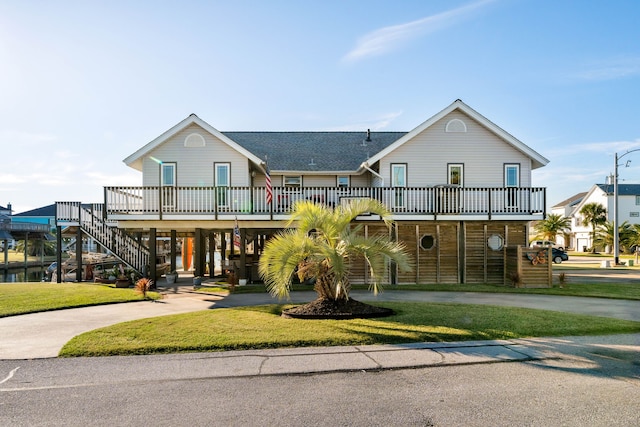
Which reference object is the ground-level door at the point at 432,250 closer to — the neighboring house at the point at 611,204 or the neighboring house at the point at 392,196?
the neighboring house at the point at 392,196

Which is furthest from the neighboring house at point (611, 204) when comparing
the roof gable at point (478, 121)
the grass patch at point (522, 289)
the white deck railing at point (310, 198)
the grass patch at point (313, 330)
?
the grass patch at point (313, 330)

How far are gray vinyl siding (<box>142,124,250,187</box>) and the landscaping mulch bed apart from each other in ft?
34.5

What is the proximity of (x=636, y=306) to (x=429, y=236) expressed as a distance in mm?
8246

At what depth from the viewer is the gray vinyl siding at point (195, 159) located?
2080 centimetres

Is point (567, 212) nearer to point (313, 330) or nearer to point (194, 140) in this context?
point (194, 140)

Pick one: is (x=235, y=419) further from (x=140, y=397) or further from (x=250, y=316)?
(x=250, y=316)

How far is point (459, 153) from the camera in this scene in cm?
2153

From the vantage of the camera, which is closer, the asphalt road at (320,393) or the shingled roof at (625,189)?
the asphalt road at (320,393)

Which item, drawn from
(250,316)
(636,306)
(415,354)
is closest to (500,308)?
(636,306)

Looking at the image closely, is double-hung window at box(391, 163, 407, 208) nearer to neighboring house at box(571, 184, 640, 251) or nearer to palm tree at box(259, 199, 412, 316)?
palm tree at box(259, 199, 412, 316)

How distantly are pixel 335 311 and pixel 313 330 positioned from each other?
6.00 feet

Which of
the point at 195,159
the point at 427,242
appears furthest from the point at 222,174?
the point at 427,242

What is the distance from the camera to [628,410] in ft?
18.0

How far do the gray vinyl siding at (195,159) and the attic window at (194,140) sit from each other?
14cm
